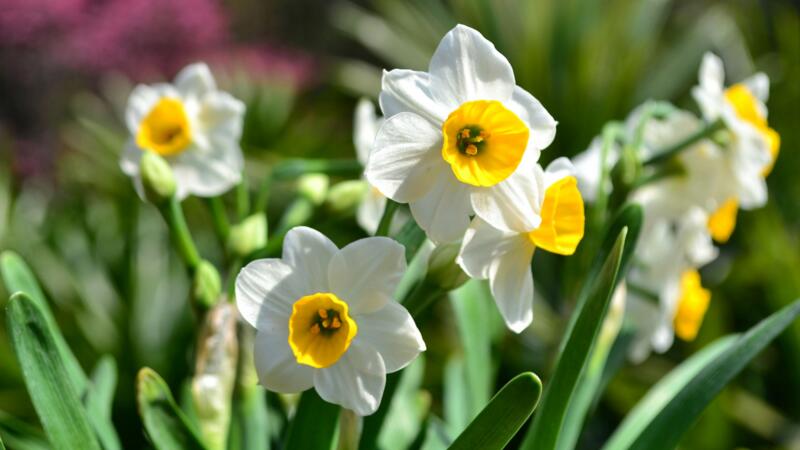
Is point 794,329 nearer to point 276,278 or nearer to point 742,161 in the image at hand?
point 742,161

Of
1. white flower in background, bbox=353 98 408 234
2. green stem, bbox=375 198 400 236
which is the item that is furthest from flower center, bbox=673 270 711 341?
green stem, bbox=375 198 400 236

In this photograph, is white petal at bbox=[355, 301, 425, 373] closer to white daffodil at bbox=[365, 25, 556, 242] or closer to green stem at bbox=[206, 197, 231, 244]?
white daffodil at bbox=[365, 25, 556, 242]

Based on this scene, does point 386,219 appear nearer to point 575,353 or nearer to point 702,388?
point 575,353

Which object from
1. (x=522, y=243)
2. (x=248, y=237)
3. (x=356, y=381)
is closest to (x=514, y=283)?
(x=522, y=243)

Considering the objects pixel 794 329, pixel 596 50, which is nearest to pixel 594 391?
pixel 794 329

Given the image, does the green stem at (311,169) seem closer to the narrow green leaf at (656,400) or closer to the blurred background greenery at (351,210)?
the blurred background greenery at (351,210)

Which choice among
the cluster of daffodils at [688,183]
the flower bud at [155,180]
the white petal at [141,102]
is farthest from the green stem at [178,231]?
the cluster of daffodils at [688,183]
